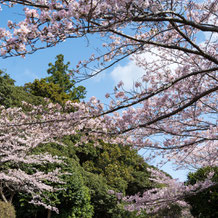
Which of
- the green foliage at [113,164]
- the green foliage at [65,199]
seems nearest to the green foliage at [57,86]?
the green foliage at [113,164]

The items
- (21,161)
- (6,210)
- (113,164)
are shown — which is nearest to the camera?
(6,210)

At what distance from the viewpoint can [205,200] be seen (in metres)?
6.02

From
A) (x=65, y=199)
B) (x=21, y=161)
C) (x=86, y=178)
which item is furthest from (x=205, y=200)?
(x=21, y=161)

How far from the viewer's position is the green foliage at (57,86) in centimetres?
1928

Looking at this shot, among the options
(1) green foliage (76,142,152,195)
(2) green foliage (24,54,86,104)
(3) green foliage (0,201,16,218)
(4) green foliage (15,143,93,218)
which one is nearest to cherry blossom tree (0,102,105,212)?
(4) green foliage (15,143,93,218)

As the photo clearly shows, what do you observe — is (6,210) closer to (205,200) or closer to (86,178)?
(86,178)

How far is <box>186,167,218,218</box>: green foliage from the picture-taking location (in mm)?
5840

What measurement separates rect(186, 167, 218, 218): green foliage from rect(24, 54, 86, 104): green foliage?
13384mm

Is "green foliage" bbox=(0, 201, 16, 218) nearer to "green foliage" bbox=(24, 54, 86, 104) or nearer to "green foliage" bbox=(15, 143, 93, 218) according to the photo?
"green foliage" bbox=(15, 143, 93, 218)

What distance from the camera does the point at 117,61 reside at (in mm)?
3625

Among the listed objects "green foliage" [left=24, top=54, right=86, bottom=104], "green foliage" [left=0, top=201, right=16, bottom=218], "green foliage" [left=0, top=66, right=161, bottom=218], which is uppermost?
"green foliage" [left=24, top=54, right=86, bottom=104]

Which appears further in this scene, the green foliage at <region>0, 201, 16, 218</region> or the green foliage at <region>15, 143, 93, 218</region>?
the green foliage at <region>15, 143, 93, 218</region>

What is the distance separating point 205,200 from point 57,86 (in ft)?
53.2

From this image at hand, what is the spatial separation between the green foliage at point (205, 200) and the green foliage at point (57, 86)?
1338 cm
